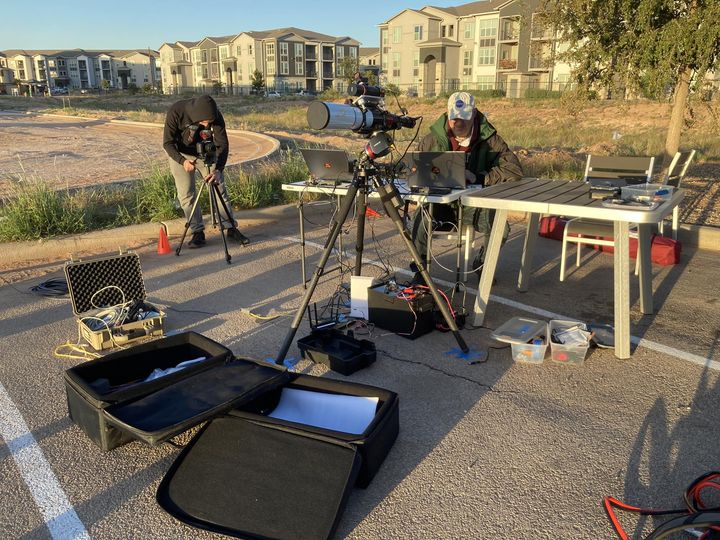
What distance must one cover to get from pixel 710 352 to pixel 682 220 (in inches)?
164

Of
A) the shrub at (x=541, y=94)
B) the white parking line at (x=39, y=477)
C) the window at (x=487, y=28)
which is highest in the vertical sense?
the window at (x=487, y=28)

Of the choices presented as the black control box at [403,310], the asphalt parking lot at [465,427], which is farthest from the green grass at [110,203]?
the black control box at [403,310]

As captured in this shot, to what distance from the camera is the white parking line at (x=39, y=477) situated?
2385mm

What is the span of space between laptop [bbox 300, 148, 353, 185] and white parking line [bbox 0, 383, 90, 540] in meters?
3.05

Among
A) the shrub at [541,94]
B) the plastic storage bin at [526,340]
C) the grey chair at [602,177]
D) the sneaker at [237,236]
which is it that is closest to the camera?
the plastic storage bin at [526,340]

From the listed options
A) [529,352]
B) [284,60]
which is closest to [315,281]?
[529,352]

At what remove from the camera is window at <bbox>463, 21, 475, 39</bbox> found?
192ft

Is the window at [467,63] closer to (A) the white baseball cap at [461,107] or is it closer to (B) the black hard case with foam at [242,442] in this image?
(A) the white baseball cap at [461,107]

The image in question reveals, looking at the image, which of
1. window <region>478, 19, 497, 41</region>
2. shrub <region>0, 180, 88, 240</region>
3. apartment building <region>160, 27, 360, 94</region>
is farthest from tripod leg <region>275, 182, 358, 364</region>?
apartment building <region>160, 27, 360, 94</region>

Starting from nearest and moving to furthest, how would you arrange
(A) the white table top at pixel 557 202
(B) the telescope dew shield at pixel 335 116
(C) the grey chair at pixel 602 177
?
(B) the telescope dew shield at pixel 335 116 < (A) the white table top at pixel 557 202 < (C) the grey chair at pixel 602 177

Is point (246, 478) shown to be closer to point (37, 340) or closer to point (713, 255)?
point (37, 340)

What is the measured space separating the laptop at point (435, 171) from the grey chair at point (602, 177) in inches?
63.9

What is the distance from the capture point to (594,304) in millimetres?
4980

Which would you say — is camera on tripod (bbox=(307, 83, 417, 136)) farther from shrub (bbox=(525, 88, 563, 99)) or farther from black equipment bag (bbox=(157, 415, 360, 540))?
shrub (bbox=(525, 88, 563, 99))
